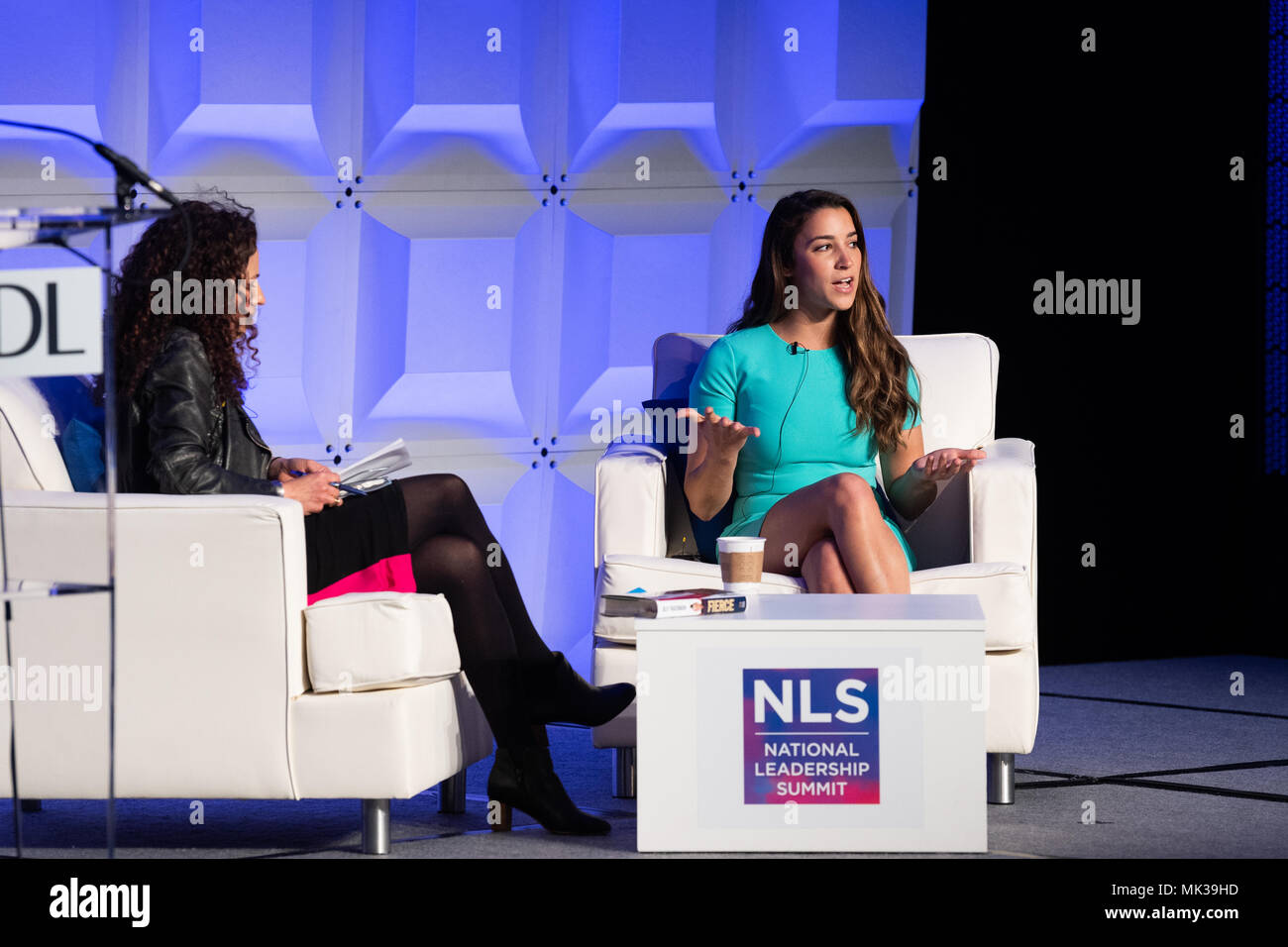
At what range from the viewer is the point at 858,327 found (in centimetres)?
346

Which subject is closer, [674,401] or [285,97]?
[674,401]

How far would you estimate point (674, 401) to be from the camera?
364 cm

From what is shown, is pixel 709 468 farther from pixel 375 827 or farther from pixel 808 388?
pixel 375 827

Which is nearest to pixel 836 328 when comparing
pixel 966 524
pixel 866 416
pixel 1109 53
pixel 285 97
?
pixel 866 416

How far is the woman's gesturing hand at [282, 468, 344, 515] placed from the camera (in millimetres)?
2746

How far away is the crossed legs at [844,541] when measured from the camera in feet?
9.48

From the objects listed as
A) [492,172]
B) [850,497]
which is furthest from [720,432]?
[492,172]

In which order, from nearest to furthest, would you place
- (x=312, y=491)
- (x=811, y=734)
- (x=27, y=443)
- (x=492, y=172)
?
(x=811, y=734) < (x=27, y=443) < (x=312, y=491) < (x=492, y=172)

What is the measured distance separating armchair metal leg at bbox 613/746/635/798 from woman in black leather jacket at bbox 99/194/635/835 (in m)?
0.29

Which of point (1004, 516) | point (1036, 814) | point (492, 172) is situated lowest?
point (1036, 814)

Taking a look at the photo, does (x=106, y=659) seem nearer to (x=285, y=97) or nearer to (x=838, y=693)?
(x=838, y=693)

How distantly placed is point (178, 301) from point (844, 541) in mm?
1342

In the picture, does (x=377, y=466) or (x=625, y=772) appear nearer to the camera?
(x=377, y=466)
